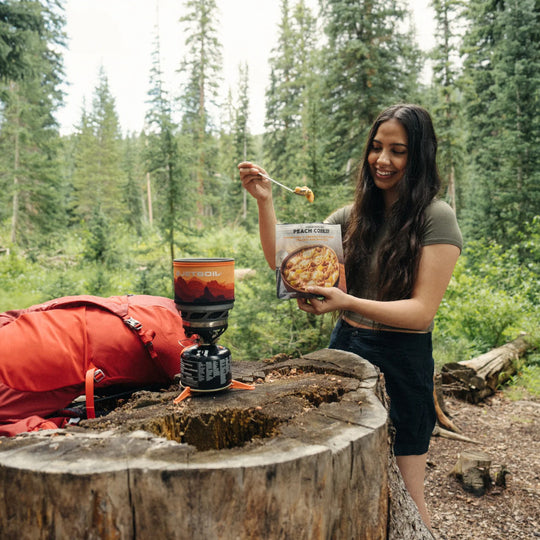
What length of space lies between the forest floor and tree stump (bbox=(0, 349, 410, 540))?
1696mm

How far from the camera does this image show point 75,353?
185cm

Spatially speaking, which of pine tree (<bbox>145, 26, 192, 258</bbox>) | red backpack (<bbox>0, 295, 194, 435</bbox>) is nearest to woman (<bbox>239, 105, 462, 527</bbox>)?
red backpack (<bbox>0, 295, 194, 435</bbox>)

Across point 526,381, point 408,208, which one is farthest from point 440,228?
point 526,381

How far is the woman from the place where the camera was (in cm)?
189

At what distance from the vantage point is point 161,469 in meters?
1.17

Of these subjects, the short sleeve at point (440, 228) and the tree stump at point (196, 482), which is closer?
the tree stump at point (196, 482)

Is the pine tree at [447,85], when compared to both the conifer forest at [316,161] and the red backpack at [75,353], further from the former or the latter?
the red backpack at [75,353]

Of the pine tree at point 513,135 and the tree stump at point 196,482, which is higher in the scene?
the pine tree at point 513,135

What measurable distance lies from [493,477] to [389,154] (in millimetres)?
2719

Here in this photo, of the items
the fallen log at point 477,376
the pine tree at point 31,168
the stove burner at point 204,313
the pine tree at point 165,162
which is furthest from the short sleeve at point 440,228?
the pine tree at point 31,168

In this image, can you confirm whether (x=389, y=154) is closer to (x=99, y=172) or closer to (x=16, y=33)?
(x=16, y=33)

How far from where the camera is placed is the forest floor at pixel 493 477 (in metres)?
2.78

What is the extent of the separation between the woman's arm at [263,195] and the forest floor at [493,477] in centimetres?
219

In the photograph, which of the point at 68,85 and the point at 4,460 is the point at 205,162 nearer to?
the point at 68,85
